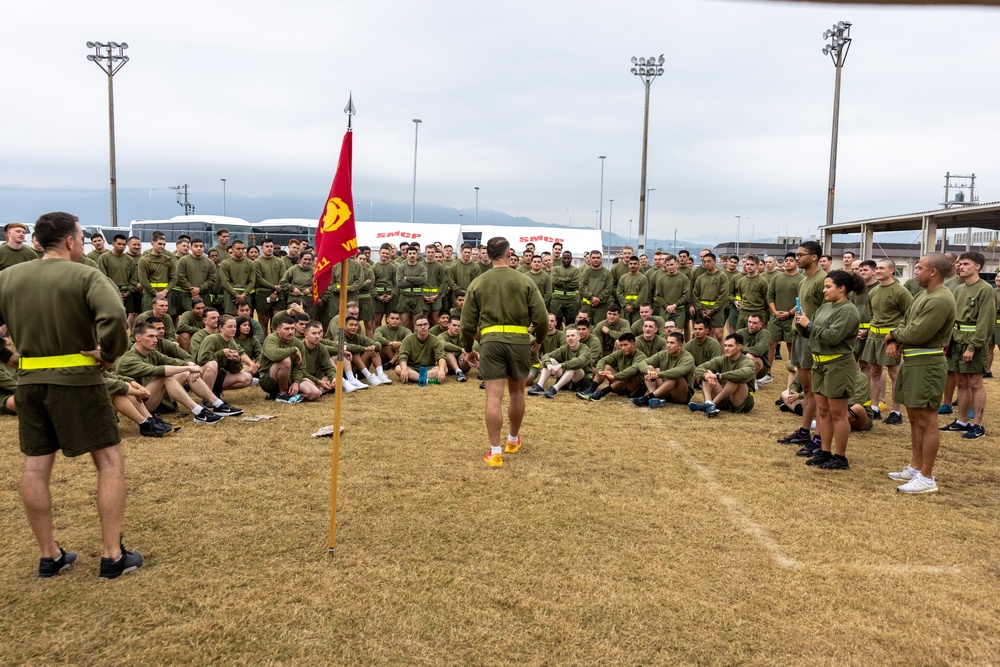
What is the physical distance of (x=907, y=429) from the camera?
757 centimetres

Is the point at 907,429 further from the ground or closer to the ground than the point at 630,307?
A: closer to the ground

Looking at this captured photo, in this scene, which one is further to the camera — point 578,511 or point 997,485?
point 997,485

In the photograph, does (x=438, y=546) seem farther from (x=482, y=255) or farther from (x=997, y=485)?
(x=482, y=255)

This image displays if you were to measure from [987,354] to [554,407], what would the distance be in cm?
478

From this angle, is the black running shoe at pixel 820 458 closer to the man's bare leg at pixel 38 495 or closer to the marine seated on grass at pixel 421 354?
the marine seated on grass at pixel 421 354

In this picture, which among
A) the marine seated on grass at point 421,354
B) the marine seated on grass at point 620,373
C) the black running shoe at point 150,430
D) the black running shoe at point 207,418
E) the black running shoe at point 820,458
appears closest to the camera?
the black running shoe at point 820,458

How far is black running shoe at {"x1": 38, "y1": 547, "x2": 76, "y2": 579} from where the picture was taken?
12.0 feet

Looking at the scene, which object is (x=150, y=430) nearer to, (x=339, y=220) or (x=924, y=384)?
(x=339, y=220)

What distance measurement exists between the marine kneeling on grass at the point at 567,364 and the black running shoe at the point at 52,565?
6209mm

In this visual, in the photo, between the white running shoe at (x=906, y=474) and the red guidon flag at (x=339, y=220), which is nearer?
the red guidon flag at (x=339, y=220)

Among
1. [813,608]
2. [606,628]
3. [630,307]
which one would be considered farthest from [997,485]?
[630,307]

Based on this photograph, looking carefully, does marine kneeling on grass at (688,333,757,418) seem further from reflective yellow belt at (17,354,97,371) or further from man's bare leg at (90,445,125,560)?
reflective yellow belt at (17,354,97,371)

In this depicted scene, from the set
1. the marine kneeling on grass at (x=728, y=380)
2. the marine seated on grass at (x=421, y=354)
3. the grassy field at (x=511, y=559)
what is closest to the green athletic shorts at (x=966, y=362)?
the grassy field at (x=511, y=559)

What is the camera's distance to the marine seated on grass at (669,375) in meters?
8.57
